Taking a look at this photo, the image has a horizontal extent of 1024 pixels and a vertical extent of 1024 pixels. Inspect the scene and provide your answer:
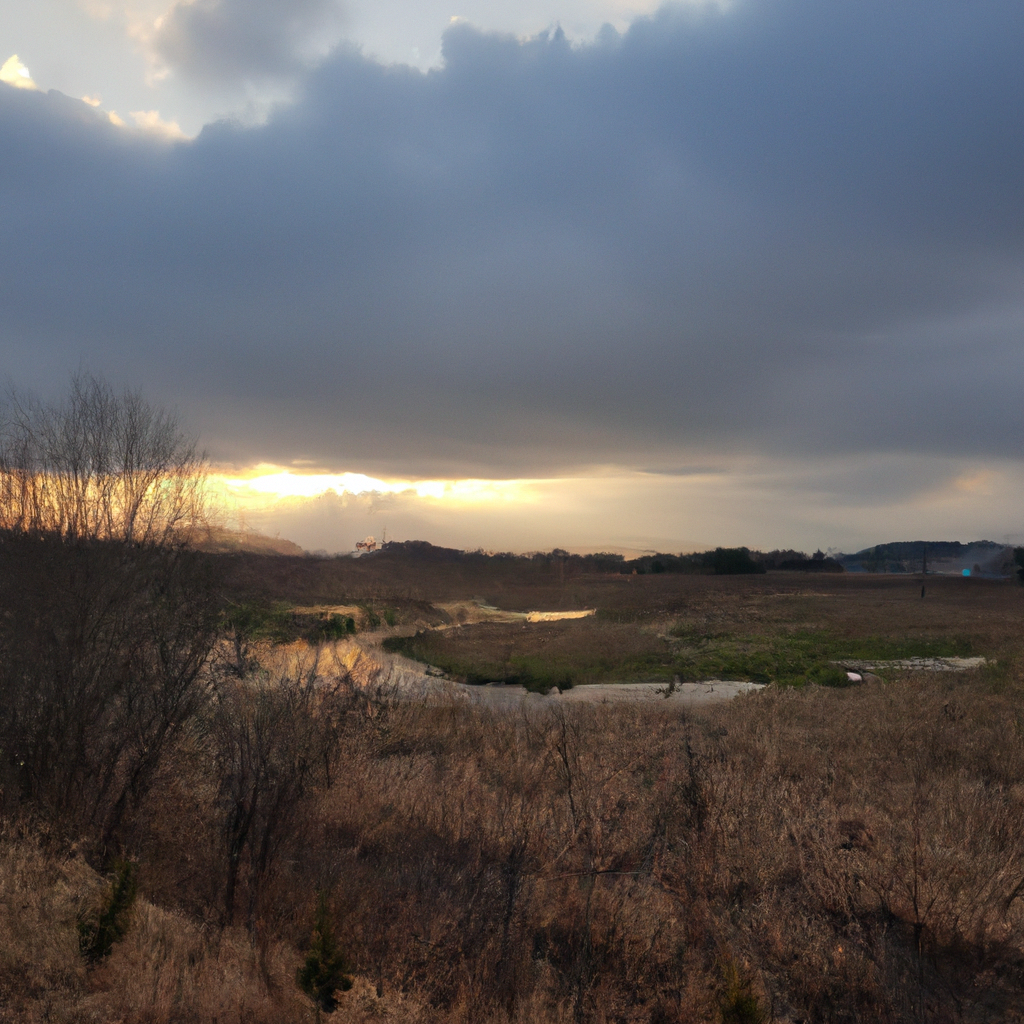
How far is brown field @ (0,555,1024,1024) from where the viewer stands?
14.5 feet

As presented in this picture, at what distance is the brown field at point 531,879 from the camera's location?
4.43 meters

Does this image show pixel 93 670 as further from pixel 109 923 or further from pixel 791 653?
pixel 791 653

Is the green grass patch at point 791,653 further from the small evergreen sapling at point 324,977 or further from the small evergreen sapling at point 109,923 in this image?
the small evergreen sapling at point 109,923

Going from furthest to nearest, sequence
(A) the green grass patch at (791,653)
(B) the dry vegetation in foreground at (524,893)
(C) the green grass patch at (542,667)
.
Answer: (C) the green grass patch at (542,667) < (A) the green grass patch at (791,653) < (B) the dry vegetation in foreground at (524,893)

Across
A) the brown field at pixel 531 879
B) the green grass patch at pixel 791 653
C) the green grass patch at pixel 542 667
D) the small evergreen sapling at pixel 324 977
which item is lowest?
the green grass patch at pixel 542 667

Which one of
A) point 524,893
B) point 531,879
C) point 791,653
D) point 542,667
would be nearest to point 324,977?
point 524,893

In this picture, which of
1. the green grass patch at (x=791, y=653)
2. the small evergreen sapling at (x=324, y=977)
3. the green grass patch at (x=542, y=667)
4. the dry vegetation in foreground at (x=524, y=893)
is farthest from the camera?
the green grass patch at (x=542, y=667)

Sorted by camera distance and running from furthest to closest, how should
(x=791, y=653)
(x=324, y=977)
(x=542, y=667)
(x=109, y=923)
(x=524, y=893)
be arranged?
(x=791, y=653) → (x=542, y=667) → (x=524, y=893) → (x=109, y=923) → (x=324, y=977)

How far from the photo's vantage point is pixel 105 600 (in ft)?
27.1

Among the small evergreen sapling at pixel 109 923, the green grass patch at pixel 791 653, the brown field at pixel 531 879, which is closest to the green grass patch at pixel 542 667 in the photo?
the green grass patch at pixel 791 653

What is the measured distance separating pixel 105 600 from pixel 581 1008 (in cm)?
672

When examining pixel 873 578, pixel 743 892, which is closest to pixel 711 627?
pixel 873 578

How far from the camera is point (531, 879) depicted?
20.0ft

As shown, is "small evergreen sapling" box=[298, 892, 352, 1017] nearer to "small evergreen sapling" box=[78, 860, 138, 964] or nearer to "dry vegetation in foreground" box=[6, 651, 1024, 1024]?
"dry vegetation in foreground" box=[6, 651, 1024, 1024]
